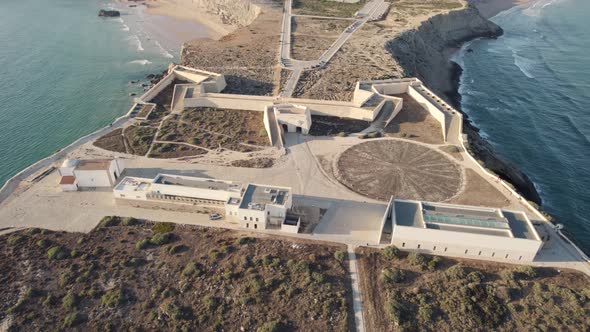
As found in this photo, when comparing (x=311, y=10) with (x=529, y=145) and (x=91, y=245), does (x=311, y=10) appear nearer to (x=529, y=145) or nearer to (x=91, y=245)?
(x=529, y=145)

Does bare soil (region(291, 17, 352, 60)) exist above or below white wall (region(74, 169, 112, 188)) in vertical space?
above

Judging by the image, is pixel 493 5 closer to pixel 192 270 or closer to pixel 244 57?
pixel 244 57

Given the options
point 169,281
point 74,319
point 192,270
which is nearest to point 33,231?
point 74,319

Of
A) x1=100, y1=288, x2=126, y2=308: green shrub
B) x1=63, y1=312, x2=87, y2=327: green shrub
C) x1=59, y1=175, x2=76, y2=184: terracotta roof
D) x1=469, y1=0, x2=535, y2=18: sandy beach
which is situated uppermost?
x1=469, y1=0, x2=535, y2=18: sandy beach

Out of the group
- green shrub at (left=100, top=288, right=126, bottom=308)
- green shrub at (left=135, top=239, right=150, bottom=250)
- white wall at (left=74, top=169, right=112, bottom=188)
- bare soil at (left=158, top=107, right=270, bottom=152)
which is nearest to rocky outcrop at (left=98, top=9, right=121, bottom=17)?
bare soil at (left=158, top=107, right=270, bottom=152)

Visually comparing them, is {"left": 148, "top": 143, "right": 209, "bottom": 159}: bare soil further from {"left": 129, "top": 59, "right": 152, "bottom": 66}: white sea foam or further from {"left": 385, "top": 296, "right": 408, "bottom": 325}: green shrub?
{"left": 129, "top": 59, "right": 152, "bottom": 66}: white sea foam

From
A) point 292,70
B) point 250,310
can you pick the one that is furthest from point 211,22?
point 250,310
